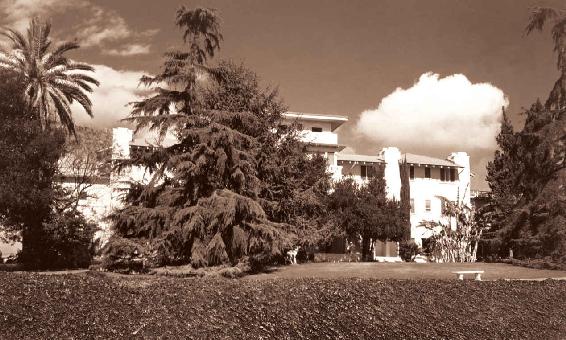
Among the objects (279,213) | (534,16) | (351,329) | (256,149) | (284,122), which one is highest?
(534,16)

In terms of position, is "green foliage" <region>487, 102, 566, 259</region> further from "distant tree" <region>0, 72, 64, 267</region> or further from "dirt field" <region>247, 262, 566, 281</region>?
"distant tree" <region>0, 72, 64, 267</region>

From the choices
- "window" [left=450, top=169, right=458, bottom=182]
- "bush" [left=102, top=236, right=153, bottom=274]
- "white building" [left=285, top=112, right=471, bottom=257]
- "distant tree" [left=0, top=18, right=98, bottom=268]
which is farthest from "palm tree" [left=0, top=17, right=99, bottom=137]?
"window" [left=450, top=169, right=458, bottom=182]

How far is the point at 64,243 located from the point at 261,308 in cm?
2831

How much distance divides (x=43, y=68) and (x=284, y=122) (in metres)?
13.8

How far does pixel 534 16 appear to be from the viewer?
85.9 feet

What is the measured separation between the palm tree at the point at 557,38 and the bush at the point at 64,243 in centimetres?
2704

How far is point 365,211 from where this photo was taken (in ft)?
130

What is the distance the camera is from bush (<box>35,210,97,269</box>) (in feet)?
110

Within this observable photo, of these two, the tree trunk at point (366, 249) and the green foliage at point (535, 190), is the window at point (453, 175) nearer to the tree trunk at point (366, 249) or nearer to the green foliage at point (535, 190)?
the green foliage at point (535, 190)

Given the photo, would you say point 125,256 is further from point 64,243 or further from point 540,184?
point 540,184

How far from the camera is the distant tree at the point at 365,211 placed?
130ft

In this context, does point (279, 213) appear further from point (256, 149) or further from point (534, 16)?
point (534, 16)

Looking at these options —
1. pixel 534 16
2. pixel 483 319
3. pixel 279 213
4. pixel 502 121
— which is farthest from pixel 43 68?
pixel 502 121

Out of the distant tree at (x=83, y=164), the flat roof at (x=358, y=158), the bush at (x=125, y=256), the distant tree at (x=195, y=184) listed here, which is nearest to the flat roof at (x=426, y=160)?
the flat roof at (x=358, y=158)
